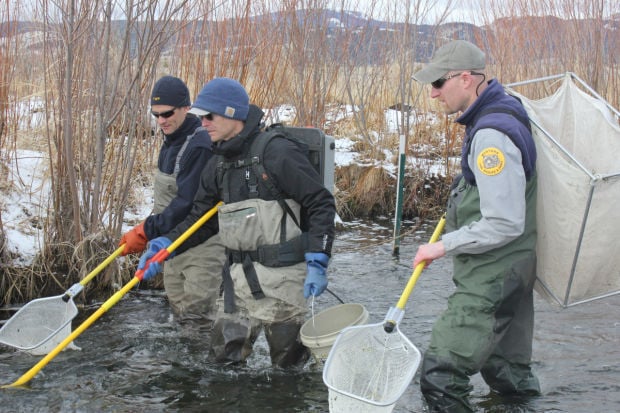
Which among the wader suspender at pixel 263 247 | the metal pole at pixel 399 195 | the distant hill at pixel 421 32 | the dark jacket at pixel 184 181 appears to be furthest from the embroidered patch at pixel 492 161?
the distant hill at pixel 421 32

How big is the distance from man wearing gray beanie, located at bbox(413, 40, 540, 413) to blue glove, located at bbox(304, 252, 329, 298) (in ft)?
2.13

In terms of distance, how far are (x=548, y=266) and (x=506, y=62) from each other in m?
7.08

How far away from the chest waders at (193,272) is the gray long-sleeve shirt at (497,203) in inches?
87.6

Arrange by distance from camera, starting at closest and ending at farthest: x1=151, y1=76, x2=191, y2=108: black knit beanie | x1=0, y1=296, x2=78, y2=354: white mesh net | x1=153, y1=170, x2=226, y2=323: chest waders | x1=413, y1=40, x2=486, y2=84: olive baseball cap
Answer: x1=413, y1=40, x2=486, y2=84: olive baseball cap
x1=0, y1=296, x2=78, y2=354: white mesh net
x1=151, y1=76, x2=191, y2=108: black knit beanie
x1=153, y1=170, x2=226, y2=323: chest waders

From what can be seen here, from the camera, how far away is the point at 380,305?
6.30 meters

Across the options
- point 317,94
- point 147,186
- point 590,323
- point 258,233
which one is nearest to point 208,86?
point 258,233

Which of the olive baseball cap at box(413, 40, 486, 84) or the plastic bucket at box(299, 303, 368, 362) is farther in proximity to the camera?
the plastic bucket at box(299, 303, 368, 362)

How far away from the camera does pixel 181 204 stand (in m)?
4.56

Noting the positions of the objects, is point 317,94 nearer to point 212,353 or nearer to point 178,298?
point 178,298

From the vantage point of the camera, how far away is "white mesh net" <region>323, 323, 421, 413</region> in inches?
129

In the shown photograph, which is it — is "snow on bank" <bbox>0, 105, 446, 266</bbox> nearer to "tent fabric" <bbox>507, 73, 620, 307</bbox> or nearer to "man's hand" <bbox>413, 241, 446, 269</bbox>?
"man's hand" <bbox>413, 241, 446, 269</bbox>

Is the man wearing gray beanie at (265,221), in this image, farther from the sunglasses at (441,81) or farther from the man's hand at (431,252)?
the sunglasses at (441,81)

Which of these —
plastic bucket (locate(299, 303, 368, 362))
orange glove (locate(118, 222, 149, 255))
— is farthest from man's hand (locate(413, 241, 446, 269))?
orange glove (locate(118, 222, 149, 255))

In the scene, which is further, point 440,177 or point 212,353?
point 440,177
